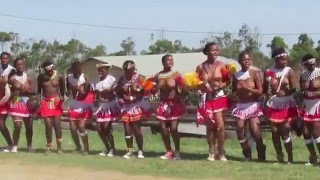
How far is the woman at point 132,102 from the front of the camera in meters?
12.7

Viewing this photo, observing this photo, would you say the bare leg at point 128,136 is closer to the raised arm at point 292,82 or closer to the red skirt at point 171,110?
the red skirt at point 171,110

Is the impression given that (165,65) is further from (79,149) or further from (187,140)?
(187,140)

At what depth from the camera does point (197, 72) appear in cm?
1202

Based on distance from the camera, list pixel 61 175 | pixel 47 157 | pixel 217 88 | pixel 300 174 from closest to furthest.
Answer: pixel 300 174
pixel 61 175
pixel 217 88
pixel 47 157

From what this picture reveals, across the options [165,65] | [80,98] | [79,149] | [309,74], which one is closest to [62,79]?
[80,98]

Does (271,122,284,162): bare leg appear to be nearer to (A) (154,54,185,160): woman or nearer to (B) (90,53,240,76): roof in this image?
(A) (154,54,185,160): woman

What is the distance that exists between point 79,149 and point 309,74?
544 centimetres

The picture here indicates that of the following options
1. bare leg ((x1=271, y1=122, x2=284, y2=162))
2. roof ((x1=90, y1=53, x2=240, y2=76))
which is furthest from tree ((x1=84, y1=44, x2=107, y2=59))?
bare leg ((x1=271, y1=122, x2=284, y2=162))

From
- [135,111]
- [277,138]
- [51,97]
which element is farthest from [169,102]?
[51,97]

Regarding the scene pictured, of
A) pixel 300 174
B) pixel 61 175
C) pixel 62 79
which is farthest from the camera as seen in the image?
pixel 62 79

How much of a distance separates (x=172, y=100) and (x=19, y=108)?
3611mm

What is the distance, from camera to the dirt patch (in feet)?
33.8

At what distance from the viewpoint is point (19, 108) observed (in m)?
13.9

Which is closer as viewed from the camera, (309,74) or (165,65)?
(309,74)
